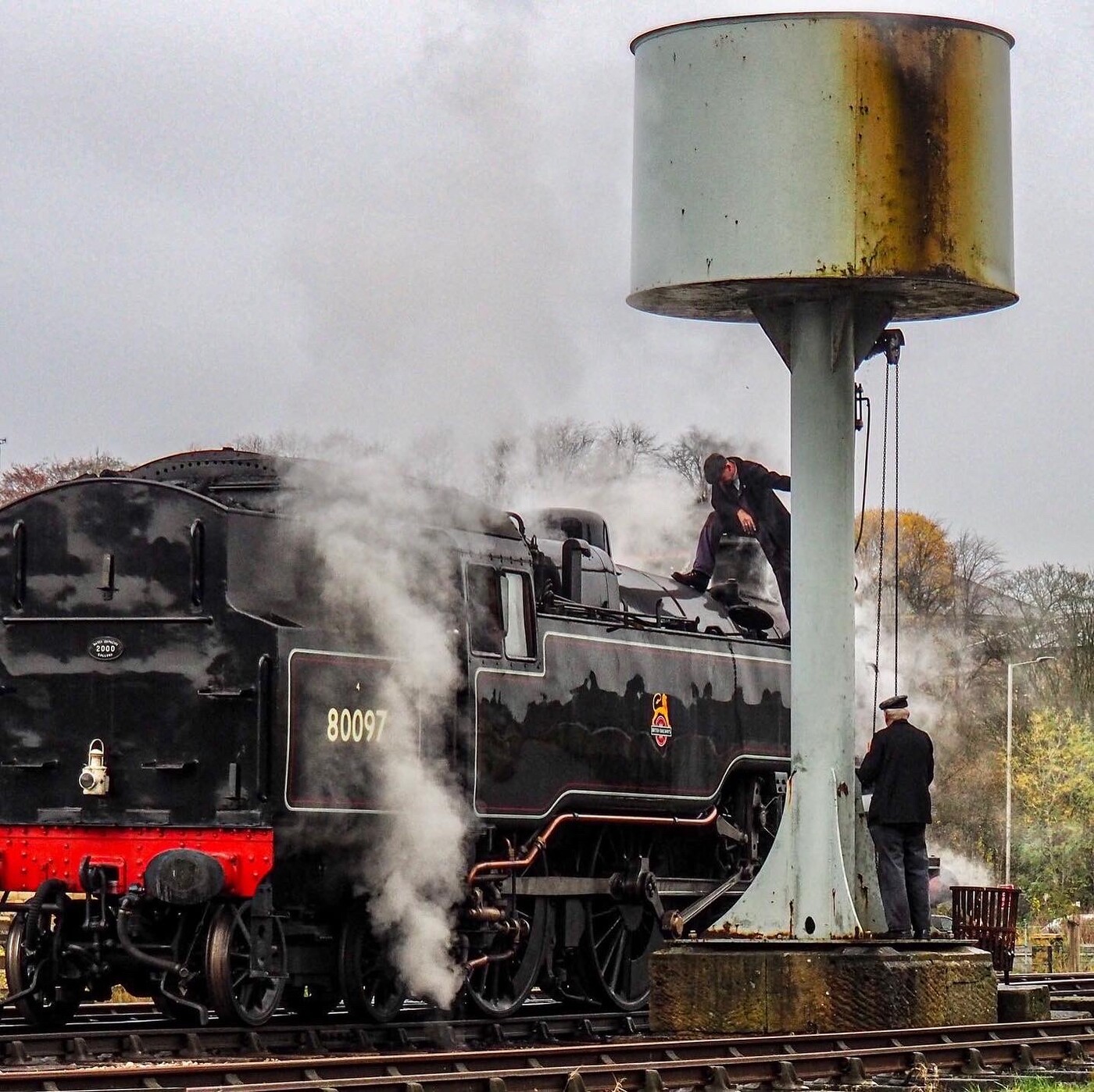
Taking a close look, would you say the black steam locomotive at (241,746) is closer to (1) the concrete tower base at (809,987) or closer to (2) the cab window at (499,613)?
(2) the cab window at (499,613)

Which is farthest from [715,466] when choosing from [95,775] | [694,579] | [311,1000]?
[95,775]

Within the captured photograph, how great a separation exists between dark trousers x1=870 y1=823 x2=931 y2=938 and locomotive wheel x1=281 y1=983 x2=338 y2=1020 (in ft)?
10.9

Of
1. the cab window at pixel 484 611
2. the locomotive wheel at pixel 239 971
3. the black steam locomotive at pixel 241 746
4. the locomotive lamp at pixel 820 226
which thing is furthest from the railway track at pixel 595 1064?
the cab window at pixel 484 611

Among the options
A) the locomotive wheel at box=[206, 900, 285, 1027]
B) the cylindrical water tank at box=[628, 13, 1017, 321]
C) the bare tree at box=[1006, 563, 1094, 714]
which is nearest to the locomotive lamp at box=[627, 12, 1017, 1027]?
the cylindrical water tank at box=[628, 13, 1017, 321]

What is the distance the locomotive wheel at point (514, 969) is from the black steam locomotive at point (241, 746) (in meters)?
0.02

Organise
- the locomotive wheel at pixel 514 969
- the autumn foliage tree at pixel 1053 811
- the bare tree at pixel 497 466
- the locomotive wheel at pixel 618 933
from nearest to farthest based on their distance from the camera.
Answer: the locomotive wheel at pixel 514 969
the bare tree at pixel 497 466
the locomotive wheel at pixel 618 933
the autumn foliage tree at pixel 1053 811

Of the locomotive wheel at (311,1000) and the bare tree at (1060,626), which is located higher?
the bare tree at (1060,626)

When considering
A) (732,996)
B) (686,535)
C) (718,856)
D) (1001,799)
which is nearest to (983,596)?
(1001,799)

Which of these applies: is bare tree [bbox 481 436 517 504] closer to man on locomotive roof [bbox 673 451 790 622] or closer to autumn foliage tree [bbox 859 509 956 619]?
man on locomotive roof [bbox 673 451 790 622]

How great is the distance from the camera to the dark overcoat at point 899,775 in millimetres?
12961

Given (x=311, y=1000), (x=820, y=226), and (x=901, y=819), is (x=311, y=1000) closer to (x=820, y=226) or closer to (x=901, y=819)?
(x=901, y=819)

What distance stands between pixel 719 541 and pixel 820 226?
17.6ft

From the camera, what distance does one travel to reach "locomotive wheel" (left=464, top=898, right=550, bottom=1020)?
43.9 feet

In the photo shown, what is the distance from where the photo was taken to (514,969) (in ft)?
45.1
